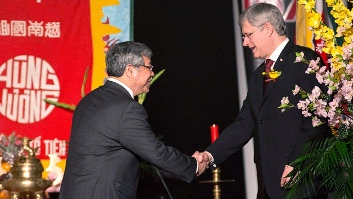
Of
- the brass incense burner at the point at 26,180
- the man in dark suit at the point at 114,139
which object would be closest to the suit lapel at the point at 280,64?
the man in dark suit at the point at 114,139

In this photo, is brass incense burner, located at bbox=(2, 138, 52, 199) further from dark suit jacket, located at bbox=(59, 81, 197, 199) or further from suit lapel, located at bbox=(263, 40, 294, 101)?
suit lapel, located at bbox=(263, 40, 294, 101)

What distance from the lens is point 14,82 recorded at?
4504 mm

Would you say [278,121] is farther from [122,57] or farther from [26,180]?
[26,180]

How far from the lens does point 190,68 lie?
5.11 m

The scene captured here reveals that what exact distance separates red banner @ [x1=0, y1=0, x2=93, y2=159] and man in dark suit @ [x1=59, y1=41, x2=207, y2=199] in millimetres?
1525

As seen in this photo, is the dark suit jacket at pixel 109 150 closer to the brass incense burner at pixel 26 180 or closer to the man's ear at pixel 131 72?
the man's ear at pixel 131 72

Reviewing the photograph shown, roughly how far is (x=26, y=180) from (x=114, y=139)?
106cm

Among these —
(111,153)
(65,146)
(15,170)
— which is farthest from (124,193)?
(65,146)

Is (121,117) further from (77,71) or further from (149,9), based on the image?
(149,9)

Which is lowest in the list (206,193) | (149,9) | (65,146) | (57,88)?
(206,193)

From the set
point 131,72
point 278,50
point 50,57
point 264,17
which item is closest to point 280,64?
point 278,50

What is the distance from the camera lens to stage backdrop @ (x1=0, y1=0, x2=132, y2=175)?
4.49m

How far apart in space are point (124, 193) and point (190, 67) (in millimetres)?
2285

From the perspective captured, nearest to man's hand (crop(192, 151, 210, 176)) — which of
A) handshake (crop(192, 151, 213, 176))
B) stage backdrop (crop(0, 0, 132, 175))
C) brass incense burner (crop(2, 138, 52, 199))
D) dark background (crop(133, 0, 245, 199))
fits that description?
handshake (crop(192, 151, 213, 176))
